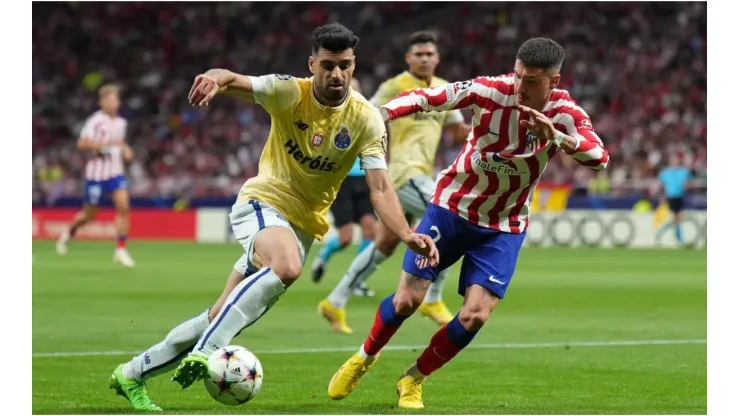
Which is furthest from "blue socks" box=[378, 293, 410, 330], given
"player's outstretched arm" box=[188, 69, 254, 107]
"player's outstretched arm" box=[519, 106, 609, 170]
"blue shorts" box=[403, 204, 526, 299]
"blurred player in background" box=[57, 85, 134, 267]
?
"blurred player in background" box=[57, 85, 134, 267]

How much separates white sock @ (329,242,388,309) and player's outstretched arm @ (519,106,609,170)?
4125 millimetres

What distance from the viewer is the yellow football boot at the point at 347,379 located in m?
7.22

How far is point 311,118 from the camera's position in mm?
6922

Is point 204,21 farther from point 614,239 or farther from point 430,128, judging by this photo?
point 430,128

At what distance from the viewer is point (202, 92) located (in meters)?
6.10

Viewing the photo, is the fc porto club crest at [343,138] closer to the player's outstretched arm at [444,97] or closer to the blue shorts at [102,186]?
the player's outstretched arm at [444,97]

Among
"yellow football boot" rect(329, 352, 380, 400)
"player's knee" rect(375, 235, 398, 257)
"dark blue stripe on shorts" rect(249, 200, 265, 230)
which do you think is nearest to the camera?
"dark blue stripe on shorts" rect(249, 200, 265, 230)

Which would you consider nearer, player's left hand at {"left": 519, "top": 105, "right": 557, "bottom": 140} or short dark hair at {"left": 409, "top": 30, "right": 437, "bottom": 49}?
player's left hand at {"left": 519, "top": 105, "right": 557, "bottom": 140}

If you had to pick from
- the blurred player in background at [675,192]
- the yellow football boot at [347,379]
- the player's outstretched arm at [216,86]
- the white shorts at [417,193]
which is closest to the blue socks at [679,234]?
the blurred player in background at [675,192]

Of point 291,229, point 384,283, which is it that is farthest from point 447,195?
point 384,283

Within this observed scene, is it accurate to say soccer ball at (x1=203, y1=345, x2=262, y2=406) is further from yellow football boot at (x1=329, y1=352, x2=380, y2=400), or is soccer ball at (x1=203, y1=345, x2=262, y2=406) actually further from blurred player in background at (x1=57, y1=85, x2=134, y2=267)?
blurred player in background at (x1=57, y1=85, x2=134, y2=267)

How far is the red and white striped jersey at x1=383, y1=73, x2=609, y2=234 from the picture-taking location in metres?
7.11

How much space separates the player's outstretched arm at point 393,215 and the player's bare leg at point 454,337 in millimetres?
571

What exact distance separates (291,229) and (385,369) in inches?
86.8
